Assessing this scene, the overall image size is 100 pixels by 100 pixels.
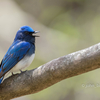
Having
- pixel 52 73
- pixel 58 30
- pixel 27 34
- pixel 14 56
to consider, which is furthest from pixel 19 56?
pixel 58 30

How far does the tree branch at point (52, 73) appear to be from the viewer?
2349 millimetres

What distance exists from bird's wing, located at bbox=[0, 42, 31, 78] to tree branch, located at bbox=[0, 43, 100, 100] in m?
0.30

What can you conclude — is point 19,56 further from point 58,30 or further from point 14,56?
point 58,30

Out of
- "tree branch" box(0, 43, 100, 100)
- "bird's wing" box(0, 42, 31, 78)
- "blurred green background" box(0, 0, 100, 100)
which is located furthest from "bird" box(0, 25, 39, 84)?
"blurred green background" box(0, 0, 100, 100)

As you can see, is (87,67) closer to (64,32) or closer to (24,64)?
(24,64)

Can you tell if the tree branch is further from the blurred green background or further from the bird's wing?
the blurred green background

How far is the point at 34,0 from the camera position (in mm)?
Answer: 8617

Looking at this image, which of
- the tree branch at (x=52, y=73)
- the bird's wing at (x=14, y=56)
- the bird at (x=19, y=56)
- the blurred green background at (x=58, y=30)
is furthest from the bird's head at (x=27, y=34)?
the blurred green background at (x=58, y=30)

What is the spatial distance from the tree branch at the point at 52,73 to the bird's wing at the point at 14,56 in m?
0.30

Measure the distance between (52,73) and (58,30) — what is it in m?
4.46

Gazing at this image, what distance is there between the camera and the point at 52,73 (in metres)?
2.63

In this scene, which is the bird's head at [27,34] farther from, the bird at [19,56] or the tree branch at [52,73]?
the tree branch at [52,73]

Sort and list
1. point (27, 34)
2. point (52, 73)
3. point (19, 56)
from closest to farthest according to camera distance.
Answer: point (52, 73)
point (19, 56)
point (27, 34)

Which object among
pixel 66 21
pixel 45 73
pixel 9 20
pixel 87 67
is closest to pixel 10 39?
pixel 9 20
